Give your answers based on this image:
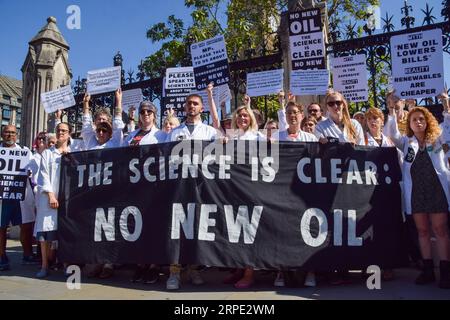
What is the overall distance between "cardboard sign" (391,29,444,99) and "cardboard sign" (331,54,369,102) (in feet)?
2.01

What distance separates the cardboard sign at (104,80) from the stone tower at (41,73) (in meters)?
3.54

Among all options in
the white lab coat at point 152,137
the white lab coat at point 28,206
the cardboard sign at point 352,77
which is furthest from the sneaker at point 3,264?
the cardboard sign at point 352,77

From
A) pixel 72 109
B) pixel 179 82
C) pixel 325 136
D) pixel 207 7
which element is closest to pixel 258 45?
pixel 207 7

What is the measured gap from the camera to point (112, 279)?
4633 mm

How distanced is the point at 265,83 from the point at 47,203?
12.1ft

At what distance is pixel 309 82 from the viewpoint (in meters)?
5.76

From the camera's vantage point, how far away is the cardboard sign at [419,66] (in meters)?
5.09

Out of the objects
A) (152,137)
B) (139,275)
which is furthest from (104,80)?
(139,275)

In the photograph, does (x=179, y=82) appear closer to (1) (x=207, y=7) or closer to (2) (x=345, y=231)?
(2) (x=345, y=231)

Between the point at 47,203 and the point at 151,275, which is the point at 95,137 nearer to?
the point at 47,203

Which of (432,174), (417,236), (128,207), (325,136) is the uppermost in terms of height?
(325,136)

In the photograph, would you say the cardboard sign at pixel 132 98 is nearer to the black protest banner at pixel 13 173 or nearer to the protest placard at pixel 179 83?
the protest placard at pixel 179 83
